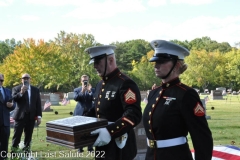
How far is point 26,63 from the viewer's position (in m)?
51.1

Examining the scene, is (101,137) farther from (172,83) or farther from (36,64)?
(36,64)

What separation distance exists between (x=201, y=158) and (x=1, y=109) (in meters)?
5.34

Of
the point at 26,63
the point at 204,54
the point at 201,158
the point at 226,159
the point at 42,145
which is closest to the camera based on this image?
the point at 201,158

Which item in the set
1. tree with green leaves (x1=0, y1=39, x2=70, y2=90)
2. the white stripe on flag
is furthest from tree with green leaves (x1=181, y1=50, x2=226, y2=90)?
the white stripe on flag

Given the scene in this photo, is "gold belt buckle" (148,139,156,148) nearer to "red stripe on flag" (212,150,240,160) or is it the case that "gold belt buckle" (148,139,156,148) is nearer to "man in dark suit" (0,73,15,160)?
"red stripe on flag" (212,150,240,160)

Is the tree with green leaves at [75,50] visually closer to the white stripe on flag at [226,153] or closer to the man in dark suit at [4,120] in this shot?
the man in dark suit at [4,120]

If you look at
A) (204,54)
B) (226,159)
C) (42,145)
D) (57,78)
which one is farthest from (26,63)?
(226,159)

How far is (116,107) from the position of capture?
383 centimetres

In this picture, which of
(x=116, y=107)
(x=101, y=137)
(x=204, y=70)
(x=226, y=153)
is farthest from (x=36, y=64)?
(x=101, y=137)

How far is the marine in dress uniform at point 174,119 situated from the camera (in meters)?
3.00

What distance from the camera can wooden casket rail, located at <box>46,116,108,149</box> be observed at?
299 cm

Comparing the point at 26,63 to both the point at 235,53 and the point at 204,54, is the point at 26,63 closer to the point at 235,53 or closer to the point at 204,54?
the point at 204,54

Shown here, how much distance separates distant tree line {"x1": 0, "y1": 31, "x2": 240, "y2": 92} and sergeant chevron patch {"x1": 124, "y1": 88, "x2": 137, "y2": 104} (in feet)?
160

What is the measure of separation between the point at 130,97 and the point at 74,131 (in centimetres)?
88
